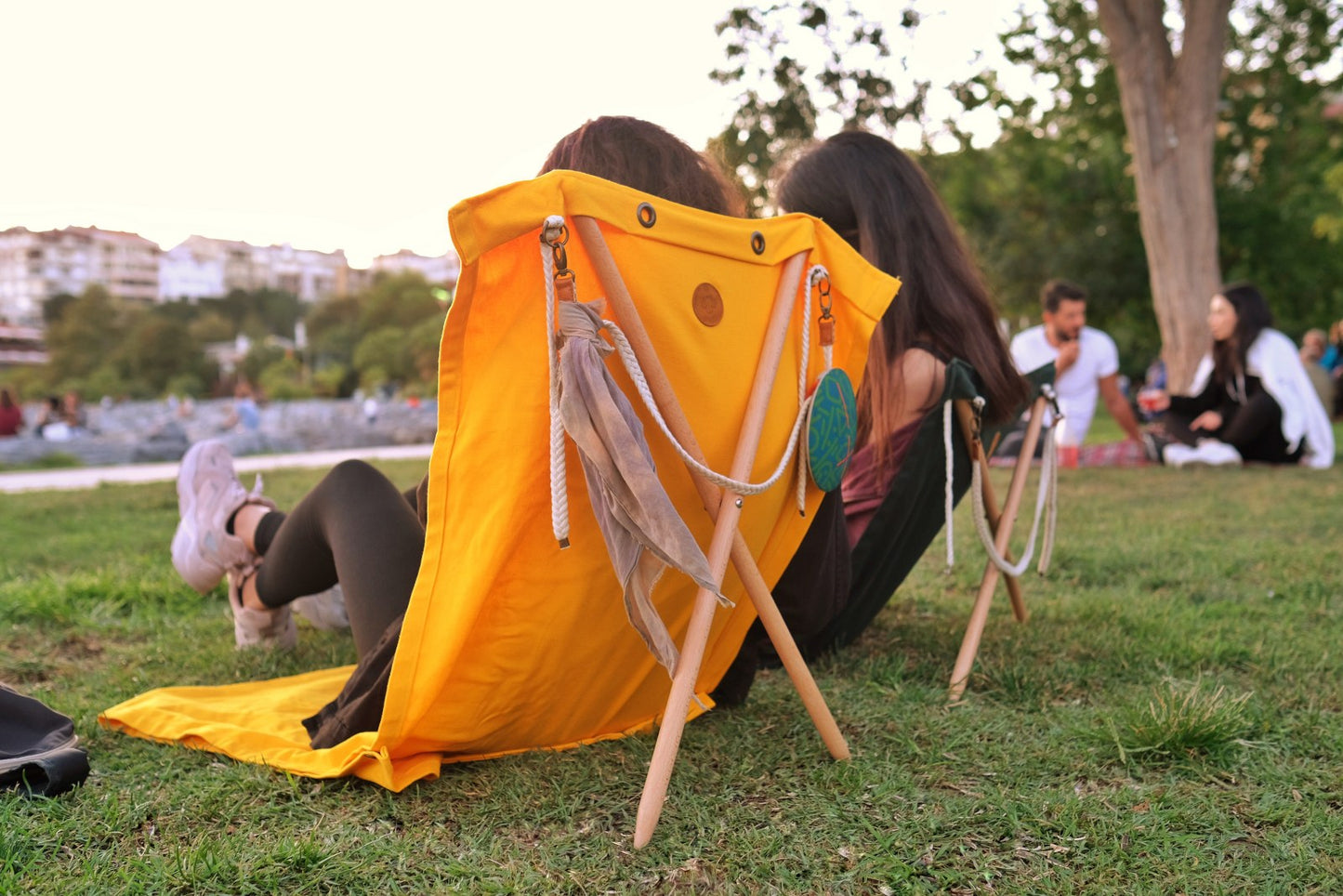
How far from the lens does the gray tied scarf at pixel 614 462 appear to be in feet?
4.73

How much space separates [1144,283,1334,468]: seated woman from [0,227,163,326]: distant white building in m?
65.0

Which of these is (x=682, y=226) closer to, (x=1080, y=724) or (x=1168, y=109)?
(x=1080, y=724)

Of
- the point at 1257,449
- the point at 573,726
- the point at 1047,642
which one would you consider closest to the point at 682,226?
the point at 573,726

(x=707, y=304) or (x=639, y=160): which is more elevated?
(x=639, y=160)

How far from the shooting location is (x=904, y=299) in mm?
2414

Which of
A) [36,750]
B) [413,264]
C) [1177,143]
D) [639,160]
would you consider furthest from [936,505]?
[413,264]

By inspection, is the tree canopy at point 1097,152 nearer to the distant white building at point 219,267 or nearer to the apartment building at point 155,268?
the apartment building at point 155,268

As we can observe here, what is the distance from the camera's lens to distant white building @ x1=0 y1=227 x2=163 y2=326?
70.9 meters

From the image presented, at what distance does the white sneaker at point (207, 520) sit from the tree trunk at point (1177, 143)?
882cm

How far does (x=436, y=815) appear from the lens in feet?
5.53

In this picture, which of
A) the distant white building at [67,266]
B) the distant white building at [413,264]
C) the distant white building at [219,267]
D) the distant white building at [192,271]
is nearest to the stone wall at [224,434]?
the distant white building at [67,266]

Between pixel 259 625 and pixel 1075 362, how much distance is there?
21.9 ft

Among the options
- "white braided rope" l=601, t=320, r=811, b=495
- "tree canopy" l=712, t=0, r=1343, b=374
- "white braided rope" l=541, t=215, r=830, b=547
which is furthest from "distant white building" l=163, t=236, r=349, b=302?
"white braided rope" l=541, t=215, r=830, b=547

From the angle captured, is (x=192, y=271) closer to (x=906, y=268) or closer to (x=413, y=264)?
(x=413, y=264)
